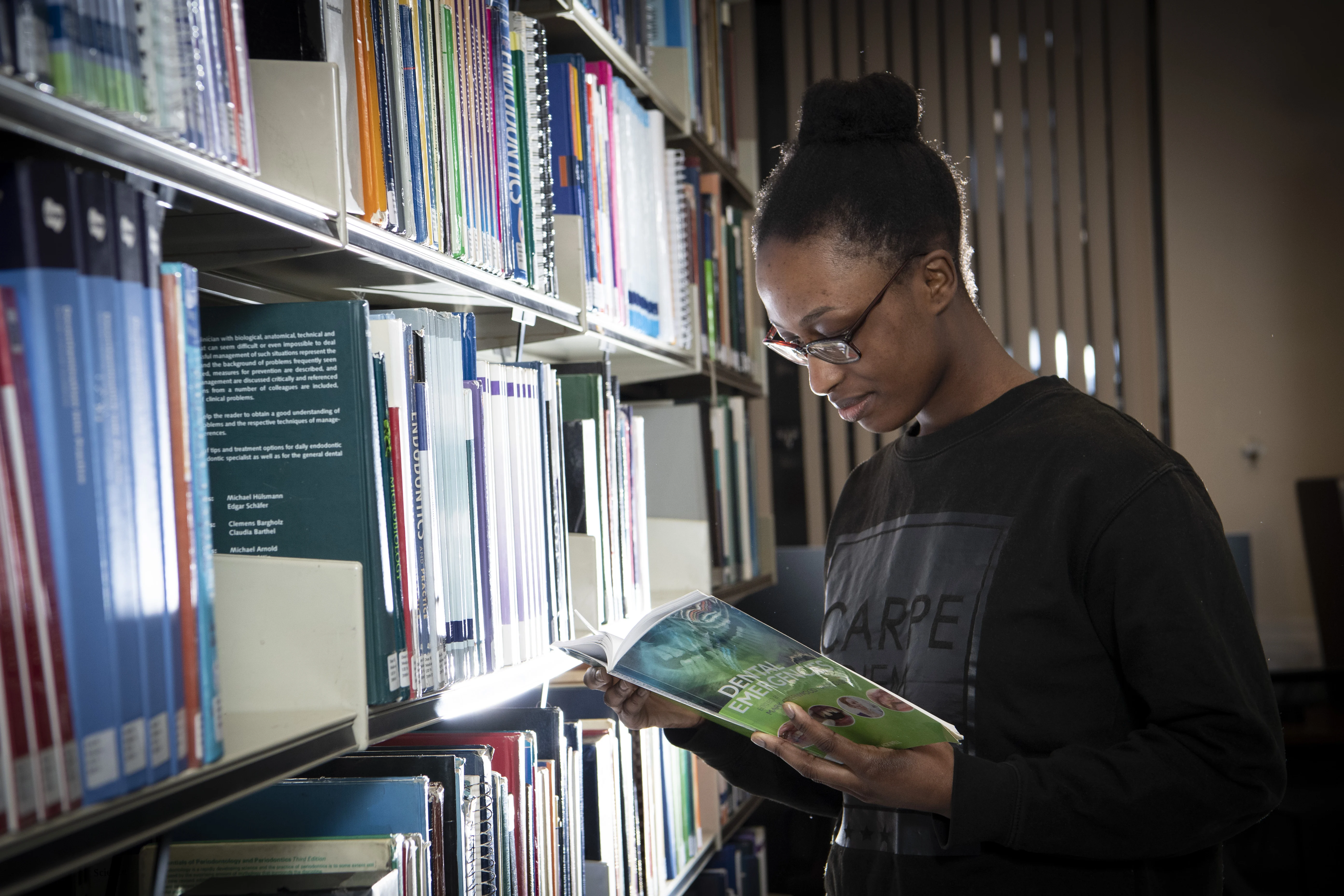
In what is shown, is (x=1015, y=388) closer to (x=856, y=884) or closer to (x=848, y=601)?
(x=848, y=601)

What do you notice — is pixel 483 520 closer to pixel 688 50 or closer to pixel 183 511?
pixel 183 511

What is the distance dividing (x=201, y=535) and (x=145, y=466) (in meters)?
0.07

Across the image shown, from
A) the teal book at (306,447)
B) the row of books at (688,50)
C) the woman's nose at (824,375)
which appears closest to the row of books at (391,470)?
the teal book at (306,447)

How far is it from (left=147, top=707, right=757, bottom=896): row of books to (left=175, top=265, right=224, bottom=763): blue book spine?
23cm

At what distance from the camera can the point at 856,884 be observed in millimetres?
1052

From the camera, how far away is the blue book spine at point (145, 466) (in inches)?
22.3

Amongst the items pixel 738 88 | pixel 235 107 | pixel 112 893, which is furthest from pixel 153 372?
pixel 738 88

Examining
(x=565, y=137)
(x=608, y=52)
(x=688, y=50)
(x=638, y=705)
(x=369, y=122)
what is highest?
(x=688, y=50)

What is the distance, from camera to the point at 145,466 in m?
0.58

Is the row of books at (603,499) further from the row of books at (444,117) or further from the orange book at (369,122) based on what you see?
the orange book at (369,122)

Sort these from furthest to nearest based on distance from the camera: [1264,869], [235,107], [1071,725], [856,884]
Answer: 1. [1264,869]
2. [856,884]
3. [1071,725]
4. [235,107]

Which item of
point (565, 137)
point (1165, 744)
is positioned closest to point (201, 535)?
point (1165, 744)

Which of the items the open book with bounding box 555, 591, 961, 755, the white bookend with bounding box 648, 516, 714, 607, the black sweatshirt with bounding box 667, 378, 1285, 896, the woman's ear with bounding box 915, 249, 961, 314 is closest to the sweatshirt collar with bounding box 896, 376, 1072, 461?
the black sweatshirt with bounding box 667, 378, 1285, 896

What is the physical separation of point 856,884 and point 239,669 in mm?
647
